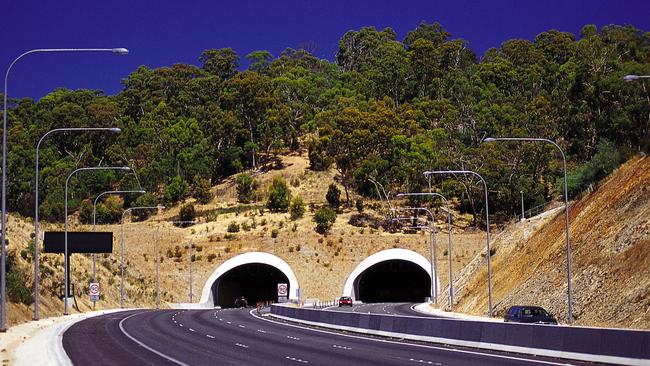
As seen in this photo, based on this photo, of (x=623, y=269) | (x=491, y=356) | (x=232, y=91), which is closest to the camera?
(x=491, y=356)

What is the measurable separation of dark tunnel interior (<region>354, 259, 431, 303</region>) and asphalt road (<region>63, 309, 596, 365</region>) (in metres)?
67.5

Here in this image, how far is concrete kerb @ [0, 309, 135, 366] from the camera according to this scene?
26156 millimetres

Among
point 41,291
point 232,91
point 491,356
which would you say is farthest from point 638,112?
point 232,91

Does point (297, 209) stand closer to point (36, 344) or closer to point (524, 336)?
point (36, 344)

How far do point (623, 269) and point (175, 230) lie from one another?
6514 centimetres

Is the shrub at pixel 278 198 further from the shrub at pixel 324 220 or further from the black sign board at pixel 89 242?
the black sign board at pixel 89 242

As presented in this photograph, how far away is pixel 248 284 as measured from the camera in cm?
11362

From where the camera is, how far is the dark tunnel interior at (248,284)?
10369 centimetres

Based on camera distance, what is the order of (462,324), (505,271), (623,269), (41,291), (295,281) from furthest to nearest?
(295,281) → (505,271) → (41,291) → (623,269) → (462,324)

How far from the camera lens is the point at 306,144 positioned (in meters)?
134

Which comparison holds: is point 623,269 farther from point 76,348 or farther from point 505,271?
point 76,348

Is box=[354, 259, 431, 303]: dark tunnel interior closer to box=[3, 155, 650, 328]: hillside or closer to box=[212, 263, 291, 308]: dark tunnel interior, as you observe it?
box=[3, 155, 650, 328]: hillside

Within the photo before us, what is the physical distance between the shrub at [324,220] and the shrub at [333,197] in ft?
19.9

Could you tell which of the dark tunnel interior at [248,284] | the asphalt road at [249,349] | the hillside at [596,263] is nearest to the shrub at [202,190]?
the dark tunnel interior at [248,284]
